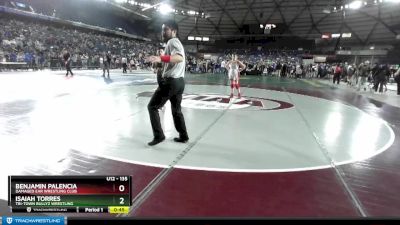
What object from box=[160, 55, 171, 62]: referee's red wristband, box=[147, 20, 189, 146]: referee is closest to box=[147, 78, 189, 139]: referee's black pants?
box=[147, 20, 189, 146]: referee

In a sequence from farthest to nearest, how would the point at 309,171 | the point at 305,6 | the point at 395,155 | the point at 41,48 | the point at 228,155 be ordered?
the point at 305,6 < the point at 41,48 < the point at 395,155 < the point at 228,155 < the point at 309,171

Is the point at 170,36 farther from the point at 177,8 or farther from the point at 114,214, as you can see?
the point at 177,8

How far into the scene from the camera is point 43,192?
8.05 feet

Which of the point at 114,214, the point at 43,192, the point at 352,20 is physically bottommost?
the point at 114,214

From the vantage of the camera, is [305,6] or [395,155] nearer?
[395,155]

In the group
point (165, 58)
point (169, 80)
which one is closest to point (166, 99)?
point (169, 80)

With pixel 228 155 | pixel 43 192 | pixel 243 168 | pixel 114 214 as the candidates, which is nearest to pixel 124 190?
pixel 114 214

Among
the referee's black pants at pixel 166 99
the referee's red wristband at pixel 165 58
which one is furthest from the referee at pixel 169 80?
the referee's red wristband at pixel 165 58

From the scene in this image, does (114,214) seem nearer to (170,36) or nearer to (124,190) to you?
(124,190)

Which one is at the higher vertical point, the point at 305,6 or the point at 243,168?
the point at 305,6

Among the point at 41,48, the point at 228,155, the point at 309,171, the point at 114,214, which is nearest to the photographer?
the point at 114,214

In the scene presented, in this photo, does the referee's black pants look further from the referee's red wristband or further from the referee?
the referee's red wristband

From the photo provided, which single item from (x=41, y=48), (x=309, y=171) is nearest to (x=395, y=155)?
(x=309, y=171)

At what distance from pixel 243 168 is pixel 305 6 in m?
46.8
